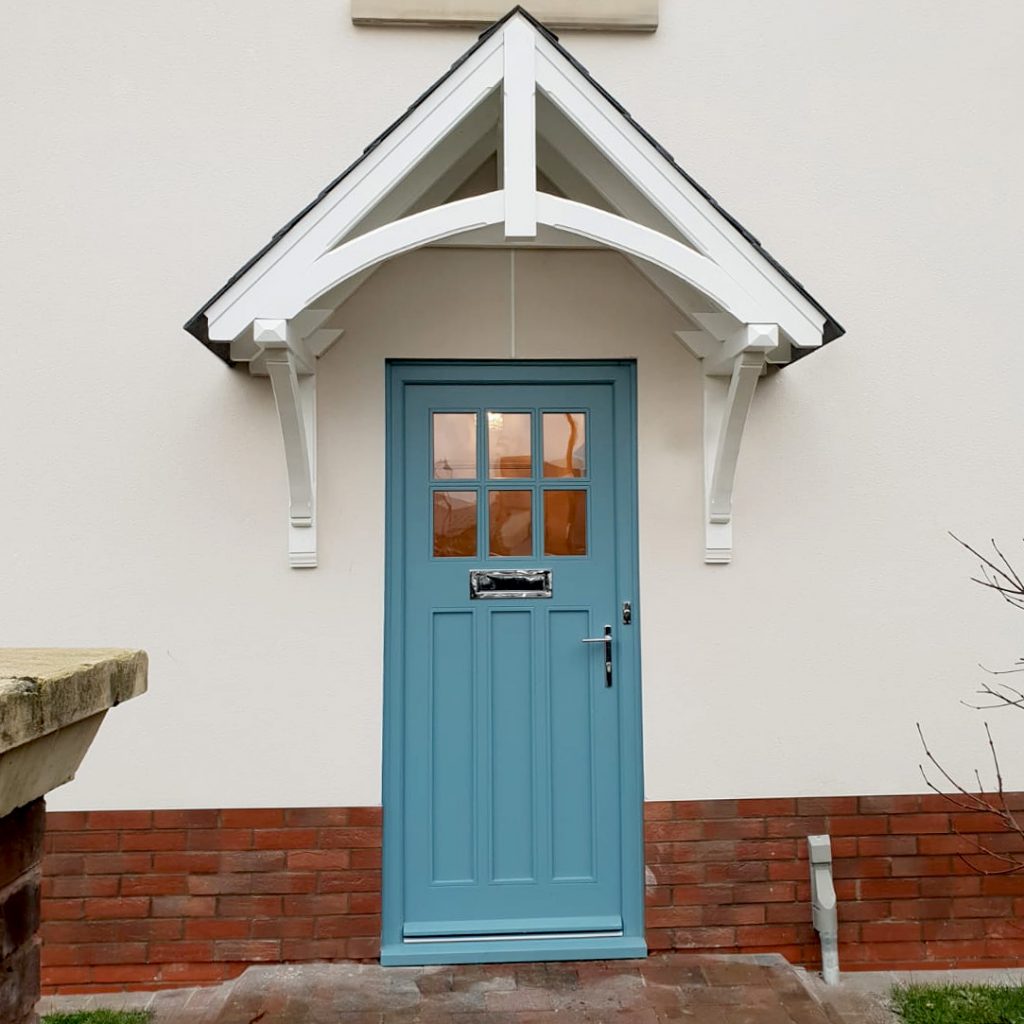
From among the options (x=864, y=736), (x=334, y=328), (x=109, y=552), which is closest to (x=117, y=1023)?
(x=109, y=552)

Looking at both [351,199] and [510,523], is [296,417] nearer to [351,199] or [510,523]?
[351,199]

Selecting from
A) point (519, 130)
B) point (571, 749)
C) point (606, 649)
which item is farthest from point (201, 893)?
point (519, 130)

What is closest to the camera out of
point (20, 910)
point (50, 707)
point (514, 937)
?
point (50, 707)

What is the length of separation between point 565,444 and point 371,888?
2002 millimetres

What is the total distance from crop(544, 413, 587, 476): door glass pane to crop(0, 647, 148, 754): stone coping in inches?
95.5

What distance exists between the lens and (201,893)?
11.4ft

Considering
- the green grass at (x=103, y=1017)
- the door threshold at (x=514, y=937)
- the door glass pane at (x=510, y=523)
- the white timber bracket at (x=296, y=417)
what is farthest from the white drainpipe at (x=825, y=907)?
the green grass at (x=103, y=1017)

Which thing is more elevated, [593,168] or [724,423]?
[593,168]

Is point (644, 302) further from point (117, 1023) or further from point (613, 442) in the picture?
point (117, 1023)

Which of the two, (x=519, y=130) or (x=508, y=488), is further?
(x=508, y=488)

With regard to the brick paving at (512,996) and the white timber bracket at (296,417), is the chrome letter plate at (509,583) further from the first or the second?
the brick paving at (512,996)

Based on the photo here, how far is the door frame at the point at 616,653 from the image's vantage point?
3559mm

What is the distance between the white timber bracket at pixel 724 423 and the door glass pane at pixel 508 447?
0.77 metres

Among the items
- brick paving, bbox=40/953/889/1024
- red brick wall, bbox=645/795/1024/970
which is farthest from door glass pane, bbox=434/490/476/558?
brick paving, bbox=40/953/889/1024
